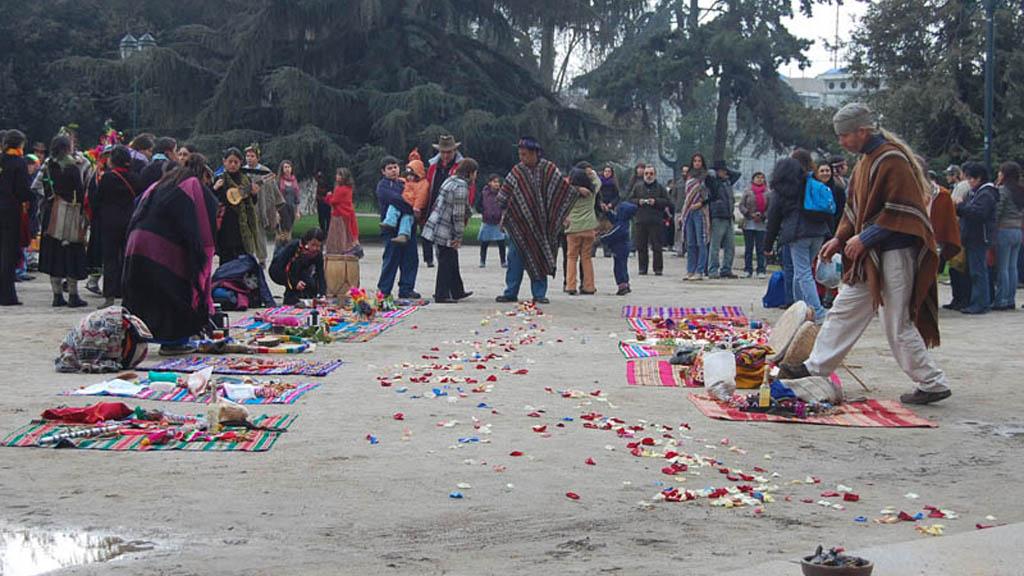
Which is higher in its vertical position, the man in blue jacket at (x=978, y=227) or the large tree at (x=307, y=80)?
the large tree at (x=307, y=80)

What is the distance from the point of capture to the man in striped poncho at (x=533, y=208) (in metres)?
15.6

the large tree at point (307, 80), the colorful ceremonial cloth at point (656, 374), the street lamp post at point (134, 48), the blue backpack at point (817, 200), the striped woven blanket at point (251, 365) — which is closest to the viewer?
the colorful ceremonial cloth at point (656, 374)

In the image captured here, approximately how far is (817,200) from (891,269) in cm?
532

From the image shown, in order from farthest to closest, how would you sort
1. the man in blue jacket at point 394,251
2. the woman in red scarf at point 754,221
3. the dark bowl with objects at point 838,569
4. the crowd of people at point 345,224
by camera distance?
1. the woman in red scarf at point 754,221
2. the man in blue jacket at point 394,251
3. the crowd of people at point 345,224
4. the dark bowl with objects at point 838,569

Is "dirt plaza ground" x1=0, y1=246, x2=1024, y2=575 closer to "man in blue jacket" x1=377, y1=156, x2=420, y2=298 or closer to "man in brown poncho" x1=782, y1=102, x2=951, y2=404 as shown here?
"man in brown poncho" x1=782, y1=102, x2=951, y2=404

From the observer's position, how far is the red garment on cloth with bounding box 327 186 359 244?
52.6ft

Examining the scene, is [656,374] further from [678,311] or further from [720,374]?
[678,311]

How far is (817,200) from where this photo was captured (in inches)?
539

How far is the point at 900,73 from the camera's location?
3216 centimetres

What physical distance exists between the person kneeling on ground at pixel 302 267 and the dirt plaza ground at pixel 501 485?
573cm

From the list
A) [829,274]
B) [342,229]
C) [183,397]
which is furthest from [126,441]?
[342,229]

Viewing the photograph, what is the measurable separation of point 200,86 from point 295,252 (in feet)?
71.5

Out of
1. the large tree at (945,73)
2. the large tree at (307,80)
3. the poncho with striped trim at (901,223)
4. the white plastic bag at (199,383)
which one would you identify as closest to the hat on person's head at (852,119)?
the poncho with striped trim at (901,223)

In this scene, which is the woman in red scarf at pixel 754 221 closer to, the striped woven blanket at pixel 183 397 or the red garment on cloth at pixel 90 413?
the striped woven blanket at pixel 183 397
